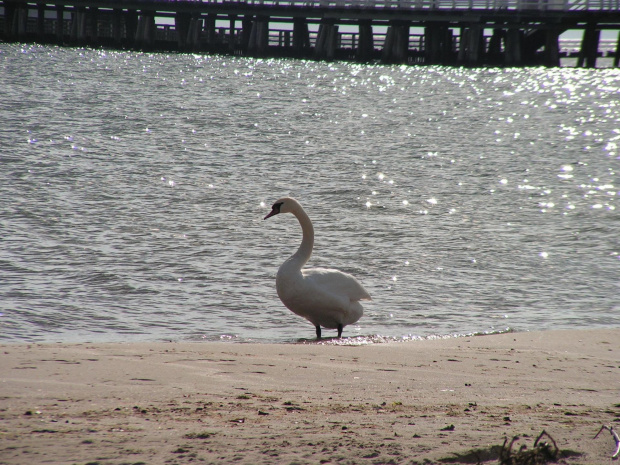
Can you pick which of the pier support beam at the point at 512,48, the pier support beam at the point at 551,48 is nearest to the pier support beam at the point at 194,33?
the pier support beam at the point at 512,48

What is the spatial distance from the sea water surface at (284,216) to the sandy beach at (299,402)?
165 cm

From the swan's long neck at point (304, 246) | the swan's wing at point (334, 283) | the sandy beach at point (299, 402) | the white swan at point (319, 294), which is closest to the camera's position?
the sandy beach at point (299, 402)

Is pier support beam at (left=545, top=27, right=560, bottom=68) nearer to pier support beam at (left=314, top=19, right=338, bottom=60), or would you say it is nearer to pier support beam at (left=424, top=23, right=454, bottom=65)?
pier support beam at (left=424, top=23, right=454, bottom=65)

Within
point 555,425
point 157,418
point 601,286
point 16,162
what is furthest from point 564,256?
point 16,162

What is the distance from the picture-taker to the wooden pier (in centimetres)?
5472

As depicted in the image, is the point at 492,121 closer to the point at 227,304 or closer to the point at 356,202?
the point at 356,202

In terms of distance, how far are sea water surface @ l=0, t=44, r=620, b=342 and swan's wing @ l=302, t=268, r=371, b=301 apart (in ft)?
1.23

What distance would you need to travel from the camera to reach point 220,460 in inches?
131

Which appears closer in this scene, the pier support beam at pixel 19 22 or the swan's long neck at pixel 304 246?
the swan's long neck at pixel 304 246

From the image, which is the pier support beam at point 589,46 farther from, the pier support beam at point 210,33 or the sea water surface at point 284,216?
the pier support beam at point 210,33

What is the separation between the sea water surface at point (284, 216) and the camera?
806cm

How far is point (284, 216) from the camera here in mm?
13648

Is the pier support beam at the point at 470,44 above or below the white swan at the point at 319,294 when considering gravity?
above

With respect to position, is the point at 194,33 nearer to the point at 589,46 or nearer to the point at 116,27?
the point at 116,27
